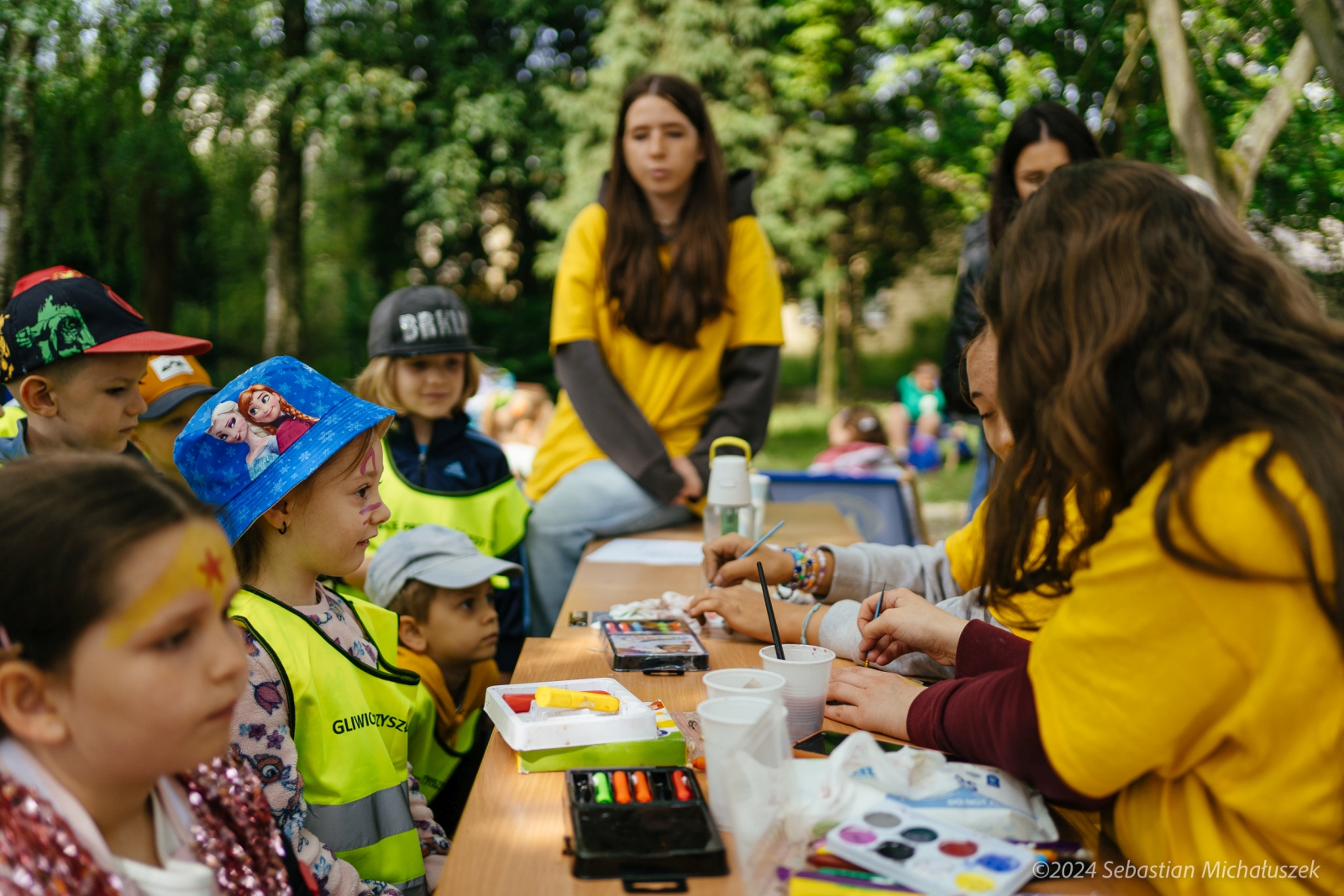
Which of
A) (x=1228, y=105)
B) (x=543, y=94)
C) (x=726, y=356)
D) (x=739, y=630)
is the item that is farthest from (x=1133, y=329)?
(x=543, y=94)

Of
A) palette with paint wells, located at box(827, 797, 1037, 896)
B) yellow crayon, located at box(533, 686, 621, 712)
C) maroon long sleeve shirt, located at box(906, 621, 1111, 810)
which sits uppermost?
maroon long sleeve shirt, located at box(906, 621, 1111, 810)

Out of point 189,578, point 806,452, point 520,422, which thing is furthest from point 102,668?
point 806,452

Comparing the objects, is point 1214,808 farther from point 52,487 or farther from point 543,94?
point 543,94

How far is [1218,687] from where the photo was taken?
1.04m

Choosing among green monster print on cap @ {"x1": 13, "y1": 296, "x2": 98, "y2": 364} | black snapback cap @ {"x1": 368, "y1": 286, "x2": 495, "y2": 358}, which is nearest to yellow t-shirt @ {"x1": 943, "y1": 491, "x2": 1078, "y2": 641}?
black snapback cap @ {"x1": 368, "y1": 286, "x2": 495, "y2": 358}

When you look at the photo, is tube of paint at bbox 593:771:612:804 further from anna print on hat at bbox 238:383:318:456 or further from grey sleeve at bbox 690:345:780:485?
grey sleeve at bbox 690:345:780:485

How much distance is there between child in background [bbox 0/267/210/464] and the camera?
2.42 meters

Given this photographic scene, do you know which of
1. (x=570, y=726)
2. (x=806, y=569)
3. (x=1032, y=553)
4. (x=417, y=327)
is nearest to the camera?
(x=570, y=726)

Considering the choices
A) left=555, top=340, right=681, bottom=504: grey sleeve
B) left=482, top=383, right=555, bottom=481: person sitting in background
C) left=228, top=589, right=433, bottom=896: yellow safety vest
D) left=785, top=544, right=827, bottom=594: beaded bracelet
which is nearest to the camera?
left=228, top=589, right=433, bottom=896: yellow safety vest

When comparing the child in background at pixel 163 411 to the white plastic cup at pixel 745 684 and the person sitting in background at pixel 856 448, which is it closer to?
the white plastic cup at pixel 745 684

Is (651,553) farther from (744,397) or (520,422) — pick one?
(520,422)

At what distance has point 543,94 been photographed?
15.1m

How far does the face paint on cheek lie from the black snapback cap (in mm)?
2157

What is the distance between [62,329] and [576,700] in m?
1.74
